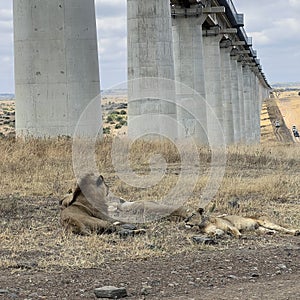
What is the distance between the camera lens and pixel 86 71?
2352 centimetres

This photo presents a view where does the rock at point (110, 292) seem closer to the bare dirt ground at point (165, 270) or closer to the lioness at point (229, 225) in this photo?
the bare dirt ground at point (165, 270)

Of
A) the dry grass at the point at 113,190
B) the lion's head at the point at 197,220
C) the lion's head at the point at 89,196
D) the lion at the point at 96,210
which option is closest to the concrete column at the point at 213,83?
the dry grass at the point at 113,190

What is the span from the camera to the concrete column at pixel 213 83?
163ft

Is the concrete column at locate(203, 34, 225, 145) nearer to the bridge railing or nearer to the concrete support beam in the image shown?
the bridge railing

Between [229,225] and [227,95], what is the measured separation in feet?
163

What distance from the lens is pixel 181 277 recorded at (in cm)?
842

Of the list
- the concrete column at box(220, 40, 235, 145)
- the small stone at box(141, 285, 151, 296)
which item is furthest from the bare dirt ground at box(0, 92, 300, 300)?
the concrete column at box(220, 40, 235, 145)

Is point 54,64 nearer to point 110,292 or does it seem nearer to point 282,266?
point 282,266

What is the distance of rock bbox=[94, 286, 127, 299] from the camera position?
745 centimetres

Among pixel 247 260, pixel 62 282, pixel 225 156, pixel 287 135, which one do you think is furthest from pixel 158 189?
pixel 287 135

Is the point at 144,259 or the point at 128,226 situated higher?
the point at 128,226

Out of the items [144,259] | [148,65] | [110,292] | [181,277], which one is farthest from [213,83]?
[110,292]

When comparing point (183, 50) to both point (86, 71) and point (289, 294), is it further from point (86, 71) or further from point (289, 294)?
point (289, 294)

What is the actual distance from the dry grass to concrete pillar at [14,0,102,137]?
5.37 feet
